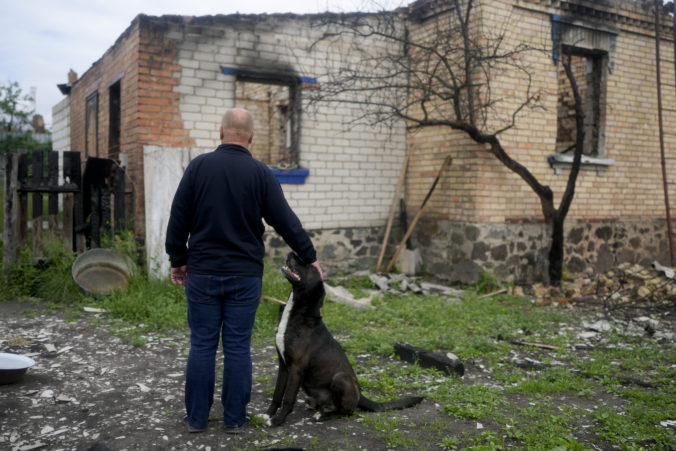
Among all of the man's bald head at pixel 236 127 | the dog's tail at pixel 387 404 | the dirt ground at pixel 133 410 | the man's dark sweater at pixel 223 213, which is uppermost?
the man's bald head at pixel 236 127

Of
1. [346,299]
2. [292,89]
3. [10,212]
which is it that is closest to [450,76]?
[292,89]

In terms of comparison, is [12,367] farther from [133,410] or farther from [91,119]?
[91,119]

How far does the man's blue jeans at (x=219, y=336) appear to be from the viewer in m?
3.28

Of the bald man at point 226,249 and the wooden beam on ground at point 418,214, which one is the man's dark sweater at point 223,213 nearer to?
the bald man at point 226,249

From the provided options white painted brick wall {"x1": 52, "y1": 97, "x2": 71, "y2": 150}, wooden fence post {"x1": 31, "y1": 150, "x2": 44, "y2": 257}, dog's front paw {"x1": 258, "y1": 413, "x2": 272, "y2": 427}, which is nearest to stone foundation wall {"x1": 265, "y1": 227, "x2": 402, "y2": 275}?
wooden fence post {"x1": 31, "y1": 150, "x2": 44, "y2": 257}

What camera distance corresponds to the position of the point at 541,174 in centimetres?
890

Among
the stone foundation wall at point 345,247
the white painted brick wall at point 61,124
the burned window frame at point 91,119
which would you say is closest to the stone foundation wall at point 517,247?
the stone foundation wall at point 345,247

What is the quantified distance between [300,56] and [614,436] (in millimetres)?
7088

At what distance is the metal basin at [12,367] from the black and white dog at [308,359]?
6.67 ft

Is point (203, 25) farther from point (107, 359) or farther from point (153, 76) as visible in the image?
point (107, 359)

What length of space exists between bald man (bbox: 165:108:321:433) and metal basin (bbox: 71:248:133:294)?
4080mm

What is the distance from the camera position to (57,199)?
7.32 metres

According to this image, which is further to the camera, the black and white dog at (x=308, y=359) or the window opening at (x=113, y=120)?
the window opening at (x=113, y=120)

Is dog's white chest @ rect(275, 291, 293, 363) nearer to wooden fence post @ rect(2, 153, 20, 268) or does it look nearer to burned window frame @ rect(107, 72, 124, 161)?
wooden fence post @ rect(2, 153, 20, 268)
